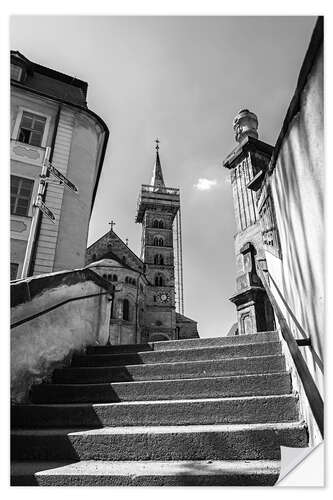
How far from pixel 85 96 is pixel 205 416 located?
13.0 meters

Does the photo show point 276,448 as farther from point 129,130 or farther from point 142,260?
point 142,260

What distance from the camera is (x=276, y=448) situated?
2004 mm

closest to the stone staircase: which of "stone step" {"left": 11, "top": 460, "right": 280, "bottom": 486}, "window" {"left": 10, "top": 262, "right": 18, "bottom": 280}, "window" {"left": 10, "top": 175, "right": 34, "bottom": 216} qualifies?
"stone step" {"left": 11, "top": 460, "right": 280, "bottom": 486}

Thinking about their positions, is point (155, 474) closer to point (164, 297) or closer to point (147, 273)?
point (164, 297)

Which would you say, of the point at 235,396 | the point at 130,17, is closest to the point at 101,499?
the point at 235,396

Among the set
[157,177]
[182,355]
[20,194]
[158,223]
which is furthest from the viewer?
[157,177]

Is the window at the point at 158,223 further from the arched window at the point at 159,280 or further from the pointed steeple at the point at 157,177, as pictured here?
the pointed steeple at the point at 157,177

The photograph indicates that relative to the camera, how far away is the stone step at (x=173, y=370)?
2.95 meters

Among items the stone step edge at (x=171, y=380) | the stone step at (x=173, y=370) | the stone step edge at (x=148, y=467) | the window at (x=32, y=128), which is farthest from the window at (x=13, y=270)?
the stone step edge at (x=148, y=467)

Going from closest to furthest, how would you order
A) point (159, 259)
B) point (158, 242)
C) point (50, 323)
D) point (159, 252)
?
1. point (50, 323)
2. point (159, 259)
3. point (159, 252)
4. point (158, 242)

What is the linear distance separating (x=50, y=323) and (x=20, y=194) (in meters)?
5.87

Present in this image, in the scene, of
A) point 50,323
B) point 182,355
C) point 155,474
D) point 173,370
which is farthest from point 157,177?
point 155,474

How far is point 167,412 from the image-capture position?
2.54 meters

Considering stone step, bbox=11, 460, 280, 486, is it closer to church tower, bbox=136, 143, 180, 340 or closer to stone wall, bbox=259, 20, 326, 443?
stone wall, bbox=259, 20, 326, 443
